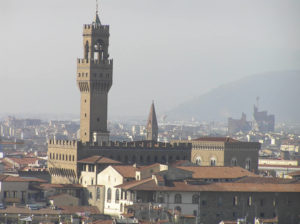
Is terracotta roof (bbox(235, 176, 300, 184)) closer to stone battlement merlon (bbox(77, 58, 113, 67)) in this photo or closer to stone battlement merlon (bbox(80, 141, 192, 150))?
stone battlement merlon (bbox(80, 141, 192, 150))

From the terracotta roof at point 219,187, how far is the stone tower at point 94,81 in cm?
1844

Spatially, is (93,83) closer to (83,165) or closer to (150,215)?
(83,165)

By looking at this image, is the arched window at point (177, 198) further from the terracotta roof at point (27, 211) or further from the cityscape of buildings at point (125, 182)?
the terracotta roof at point (27, 211)

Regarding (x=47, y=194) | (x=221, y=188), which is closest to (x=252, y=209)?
(x=221, y=188)

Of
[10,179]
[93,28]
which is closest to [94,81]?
[93,28]

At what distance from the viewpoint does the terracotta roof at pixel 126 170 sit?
3375 inches

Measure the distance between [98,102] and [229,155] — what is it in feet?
44.1

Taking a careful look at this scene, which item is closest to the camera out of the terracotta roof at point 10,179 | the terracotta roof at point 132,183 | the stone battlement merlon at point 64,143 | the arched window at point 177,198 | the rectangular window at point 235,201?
the arched window at point 177,198

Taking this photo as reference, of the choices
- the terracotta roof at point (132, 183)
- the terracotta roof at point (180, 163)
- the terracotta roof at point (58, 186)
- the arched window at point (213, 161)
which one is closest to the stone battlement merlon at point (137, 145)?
the terracotta roof at point (180, 163)

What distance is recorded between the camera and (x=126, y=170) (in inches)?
3418

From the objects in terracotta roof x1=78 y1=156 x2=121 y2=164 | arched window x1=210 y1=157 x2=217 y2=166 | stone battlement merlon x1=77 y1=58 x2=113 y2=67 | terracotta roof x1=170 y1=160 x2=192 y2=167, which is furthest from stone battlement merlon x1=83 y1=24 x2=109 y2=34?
arched window x1=210 y1=157 x2=217 y2=166

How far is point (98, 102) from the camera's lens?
101 meters

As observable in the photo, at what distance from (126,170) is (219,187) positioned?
8.07 m

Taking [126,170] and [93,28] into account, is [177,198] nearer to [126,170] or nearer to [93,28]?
[126,170]
